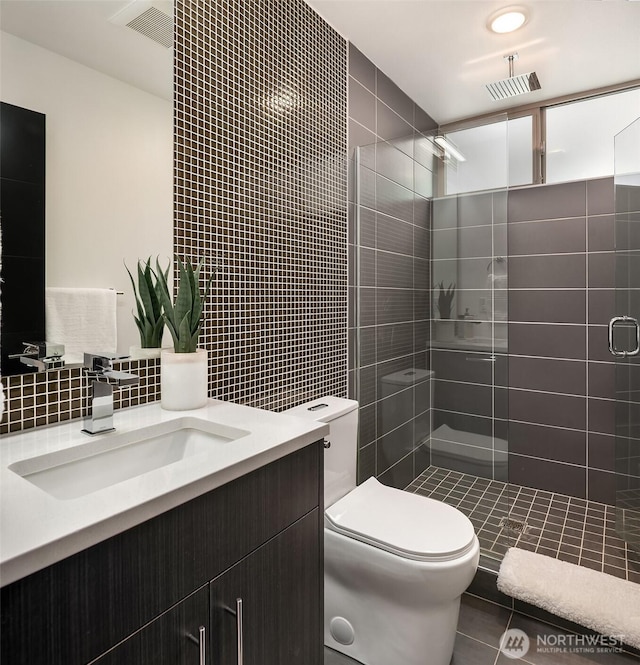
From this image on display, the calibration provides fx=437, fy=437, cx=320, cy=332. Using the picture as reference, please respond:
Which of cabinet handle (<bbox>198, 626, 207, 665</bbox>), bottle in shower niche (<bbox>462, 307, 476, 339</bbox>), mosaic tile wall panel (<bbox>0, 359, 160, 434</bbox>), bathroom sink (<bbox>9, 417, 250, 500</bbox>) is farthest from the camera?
bottle in shower niche (<bbox>462, 307, 476, 339</bbox>)

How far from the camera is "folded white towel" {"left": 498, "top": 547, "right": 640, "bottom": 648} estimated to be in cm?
155

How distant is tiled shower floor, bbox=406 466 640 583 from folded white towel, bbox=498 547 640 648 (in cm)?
11

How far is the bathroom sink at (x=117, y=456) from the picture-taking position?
873mm

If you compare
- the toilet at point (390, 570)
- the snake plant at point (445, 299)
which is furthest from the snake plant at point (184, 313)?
the snake plant at point (445, 299)

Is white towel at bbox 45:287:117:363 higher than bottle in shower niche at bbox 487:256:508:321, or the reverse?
bottle in shower niche at bbox 487:256:508:321

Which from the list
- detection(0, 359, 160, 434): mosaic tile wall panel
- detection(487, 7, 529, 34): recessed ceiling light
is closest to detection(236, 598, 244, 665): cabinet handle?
detection(0, 359, 160, 434): mosaic tile wall panel

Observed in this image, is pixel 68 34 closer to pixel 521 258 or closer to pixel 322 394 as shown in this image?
pixel 322 394

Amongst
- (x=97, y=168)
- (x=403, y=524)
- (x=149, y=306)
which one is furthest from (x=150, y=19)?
(x=403, y=524)

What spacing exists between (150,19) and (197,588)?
4.67 ft

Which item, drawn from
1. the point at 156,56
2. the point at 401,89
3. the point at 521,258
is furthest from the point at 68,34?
the point at 521,258

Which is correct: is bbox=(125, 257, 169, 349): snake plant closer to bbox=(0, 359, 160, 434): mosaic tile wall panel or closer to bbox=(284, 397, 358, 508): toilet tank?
bbox=(0, 359, 160, 434): mosaic tile wall panel

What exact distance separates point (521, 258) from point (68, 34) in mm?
2599

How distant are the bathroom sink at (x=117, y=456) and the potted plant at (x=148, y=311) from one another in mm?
259

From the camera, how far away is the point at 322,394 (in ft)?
6.43
